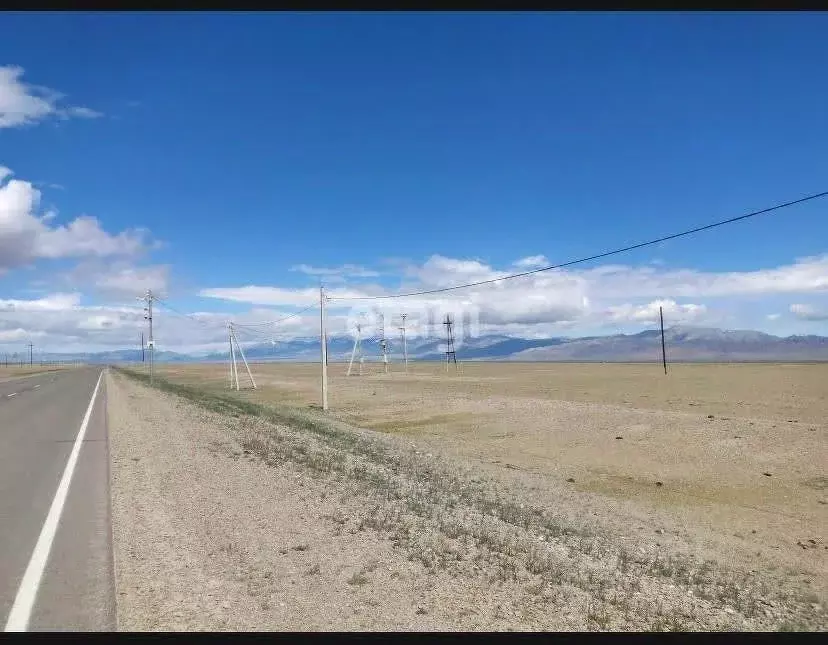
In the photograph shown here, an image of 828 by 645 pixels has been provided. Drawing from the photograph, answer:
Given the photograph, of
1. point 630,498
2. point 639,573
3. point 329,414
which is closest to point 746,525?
point 630,498

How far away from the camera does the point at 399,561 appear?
713 cm

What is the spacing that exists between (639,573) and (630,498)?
5.96 meters

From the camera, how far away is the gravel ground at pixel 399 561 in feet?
18.7

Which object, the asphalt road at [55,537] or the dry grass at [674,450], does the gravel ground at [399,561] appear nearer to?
the asphalt road at [55,537]

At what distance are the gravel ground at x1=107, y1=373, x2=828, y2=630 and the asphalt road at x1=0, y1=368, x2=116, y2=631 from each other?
0.85 feet

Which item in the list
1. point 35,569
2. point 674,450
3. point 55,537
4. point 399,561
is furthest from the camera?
point 674,450

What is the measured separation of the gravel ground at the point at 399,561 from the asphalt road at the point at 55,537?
0.26 meters

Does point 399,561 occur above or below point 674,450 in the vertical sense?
above

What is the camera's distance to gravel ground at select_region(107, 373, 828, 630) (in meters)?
5.71

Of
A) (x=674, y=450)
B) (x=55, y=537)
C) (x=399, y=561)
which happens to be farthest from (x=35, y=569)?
(x=674, y=450)

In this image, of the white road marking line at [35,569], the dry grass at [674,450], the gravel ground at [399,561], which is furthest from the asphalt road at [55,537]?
the dry grass at [674,450]

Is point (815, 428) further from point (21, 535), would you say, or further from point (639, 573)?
point (21, 535)

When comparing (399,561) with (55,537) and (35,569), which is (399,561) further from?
(55,537)

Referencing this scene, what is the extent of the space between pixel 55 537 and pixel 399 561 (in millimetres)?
4367
